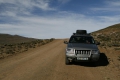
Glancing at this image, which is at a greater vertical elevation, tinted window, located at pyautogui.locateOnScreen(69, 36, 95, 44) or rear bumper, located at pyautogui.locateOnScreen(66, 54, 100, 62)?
tinted window, located at pyautogui.locateOnScreen(69, 36, 95, 44)

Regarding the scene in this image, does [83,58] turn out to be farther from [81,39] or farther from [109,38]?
[109,38]

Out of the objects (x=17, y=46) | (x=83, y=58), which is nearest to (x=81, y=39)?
(x=83, y=58)

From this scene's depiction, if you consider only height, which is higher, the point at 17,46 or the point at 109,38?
the point at 109,38

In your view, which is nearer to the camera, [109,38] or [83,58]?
[83,58]

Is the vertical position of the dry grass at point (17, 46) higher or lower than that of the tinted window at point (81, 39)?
lower

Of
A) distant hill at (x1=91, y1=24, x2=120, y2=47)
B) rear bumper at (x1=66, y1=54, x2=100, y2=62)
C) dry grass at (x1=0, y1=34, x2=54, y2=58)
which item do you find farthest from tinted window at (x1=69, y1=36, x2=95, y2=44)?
distant hill at (x1=91, y1=24, x2=120, y2=47)

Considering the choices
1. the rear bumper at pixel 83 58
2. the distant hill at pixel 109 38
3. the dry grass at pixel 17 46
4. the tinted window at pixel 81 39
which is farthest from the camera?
the distant hill at pixel 109 38

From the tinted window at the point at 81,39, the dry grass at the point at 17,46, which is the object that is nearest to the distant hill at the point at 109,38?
the dry grass at the point at 17,46

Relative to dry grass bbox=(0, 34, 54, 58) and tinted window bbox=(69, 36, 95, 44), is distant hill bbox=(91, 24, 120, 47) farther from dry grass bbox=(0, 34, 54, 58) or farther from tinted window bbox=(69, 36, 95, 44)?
tinted window bbox=(69, 36, 95, 44)

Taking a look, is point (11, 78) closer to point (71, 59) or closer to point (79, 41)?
point (71, 59)

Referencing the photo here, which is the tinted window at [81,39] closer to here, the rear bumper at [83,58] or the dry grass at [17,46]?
the rear bumper at [83,58]

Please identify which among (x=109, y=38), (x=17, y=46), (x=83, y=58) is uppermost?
(x=109, y=38)

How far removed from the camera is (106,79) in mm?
8609

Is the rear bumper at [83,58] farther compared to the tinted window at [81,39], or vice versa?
the tinted window at [81,39]
